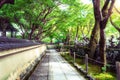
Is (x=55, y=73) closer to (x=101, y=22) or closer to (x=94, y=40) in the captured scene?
(x=101, y=22)

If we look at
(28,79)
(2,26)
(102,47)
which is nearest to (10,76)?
(28,79)

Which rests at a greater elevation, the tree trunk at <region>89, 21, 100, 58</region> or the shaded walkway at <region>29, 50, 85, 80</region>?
the tree trunk at <region>89, 21, 100, 58</region>

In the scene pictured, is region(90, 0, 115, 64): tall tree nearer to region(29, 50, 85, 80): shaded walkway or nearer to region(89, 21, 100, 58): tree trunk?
region(89, 21, 100, 58): tree trunk

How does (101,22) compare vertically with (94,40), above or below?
above

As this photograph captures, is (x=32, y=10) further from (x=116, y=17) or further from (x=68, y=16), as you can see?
(x=116, y=17)

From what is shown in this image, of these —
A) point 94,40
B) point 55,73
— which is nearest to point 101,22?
point 55,73

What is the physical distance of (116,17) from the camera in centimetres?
3700

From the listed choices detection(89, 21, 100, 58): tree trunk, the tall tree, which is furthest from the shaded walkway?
detection(89, 21, 100, 58): tree trunk

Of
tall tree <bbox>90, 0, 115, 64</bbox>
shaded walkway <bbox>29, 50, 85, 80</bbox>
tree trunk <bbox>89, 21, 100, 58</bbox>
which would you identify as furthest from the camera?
tree trunk <bbox>89, 21, 100, 58</bbox>

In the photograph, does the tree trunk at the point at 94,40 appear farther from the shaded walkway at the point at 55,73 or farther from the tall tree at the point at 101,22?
the shaded walkway at the point at 55,73

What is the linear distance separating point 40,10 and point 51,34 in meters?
13.1

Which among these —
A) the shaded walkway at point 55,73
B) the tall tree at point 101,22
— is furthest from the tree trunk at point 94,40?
the shaded walkway at point 55,73

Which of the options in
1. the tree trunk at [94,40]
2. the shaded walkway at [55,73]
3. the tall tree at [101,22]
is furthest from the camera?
the tree trunk at [94,40]

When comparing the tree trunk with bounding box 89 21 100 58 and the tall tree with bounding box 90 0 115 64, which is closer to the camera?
the tall tree with bounding box 90 0 115 64
